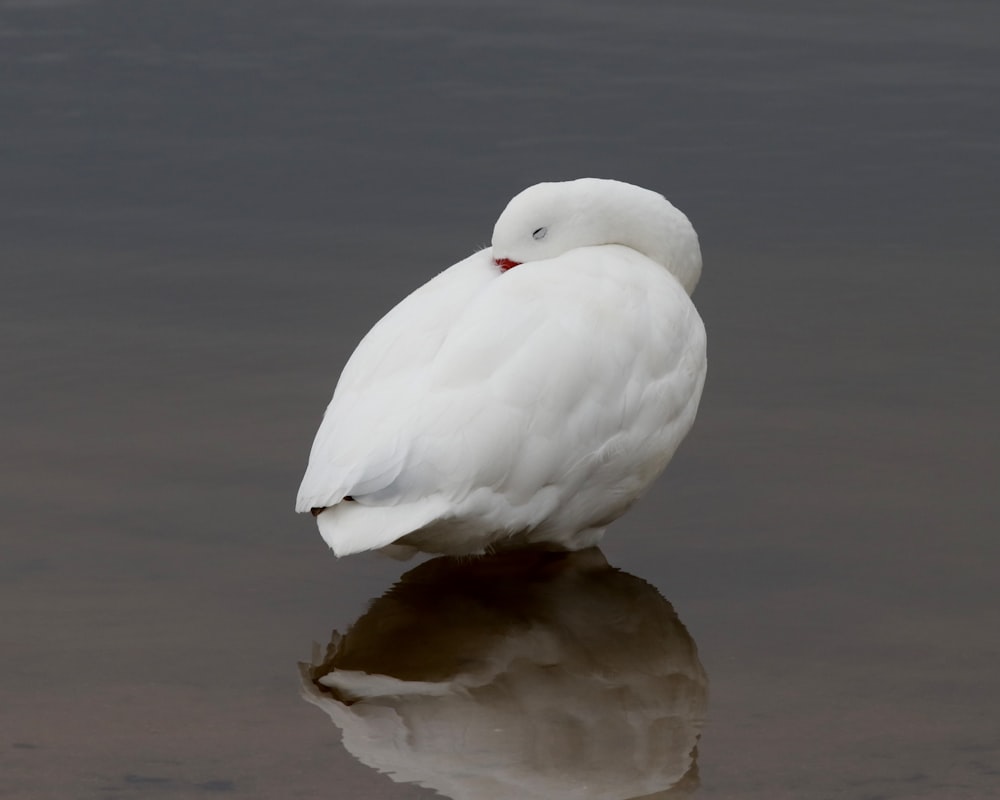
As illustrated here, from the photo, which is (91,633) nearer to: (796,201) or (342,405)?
(342,405)

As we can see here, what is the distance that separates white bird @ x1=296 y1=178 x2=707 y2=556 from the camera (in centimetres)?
537

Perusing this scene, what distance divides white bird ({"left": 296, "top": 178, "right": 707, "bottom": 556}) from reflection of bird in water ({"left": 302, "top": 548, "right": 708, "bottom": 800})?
0.21m

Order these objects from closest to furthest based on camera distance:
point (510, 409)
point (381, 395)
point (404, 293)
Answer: point (510, 409)
point (381, 395)
point (404, 293)

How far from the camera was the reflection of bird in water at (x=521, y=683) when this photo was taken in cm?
486

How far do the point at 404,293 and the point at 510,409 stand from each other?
2.72 m

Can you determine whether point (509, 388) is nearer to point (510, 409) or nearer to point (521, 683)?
point (510, 409)

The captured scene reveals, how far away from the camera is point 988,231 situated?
8.79 metres

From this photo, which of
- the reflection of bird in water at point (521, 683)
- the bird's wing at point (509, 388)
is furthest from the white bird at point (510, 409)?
the reflection of bird in water at point (521, 683)

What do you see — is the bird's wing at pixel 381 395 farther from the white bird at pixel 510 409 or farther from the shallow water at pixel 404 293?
the shallow water at pixel 404 293

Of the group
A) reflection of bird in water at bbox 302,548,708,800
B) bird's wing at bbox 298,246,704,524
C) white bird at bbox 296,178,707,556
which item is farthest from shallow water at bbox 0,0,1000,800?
bird's wing at bbox 298,246,704,524

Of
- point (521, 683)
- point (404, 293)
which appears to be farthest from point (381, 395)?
point (404, 293)

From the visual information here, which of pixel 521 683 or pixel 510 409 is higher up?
pixel 510 409

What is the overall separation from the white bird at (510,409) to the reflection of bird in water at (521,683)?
21cm

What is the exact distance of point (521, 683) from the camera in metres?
5.37
